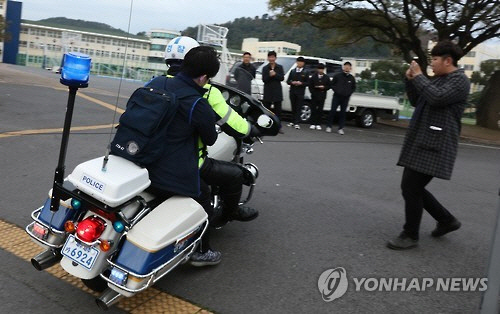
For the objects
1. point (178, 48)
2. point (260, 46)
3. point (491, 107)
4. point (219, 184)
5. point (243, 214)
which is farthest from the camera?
point (260, 46)

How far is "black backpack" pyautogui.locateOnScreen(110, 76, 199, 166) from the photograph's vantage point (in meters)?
2.77

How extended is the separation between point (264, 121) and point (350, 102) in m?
10.9

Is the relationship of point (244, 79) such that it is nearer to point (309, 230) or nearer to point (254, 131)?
point (254, 131)

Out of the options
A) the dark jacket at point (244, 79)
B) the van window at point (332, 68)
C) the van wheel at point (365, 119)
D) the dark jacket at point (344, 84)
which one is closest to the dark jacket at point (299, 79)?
the dark jacket at point (344, 84)

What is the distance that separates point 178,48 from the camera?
3.45 meters

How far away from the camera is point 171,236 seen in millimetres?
2691

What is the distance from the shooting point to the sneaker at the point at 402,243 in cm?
409

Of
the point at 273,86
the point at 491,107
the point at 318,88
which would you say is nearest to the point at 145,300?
the point at 273,86

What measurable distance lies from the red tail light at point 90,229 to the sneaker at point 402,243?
264 centimetres

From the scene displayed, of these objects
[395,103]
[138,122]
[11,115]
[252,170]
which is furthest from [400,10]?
[138,122]

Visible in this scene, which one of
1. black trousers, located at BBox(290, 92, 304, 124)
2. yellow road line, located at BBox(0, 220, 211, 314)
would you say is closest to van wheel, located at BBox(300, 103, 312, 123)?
black trousers, located at BBox(290, 92, 304, 124)

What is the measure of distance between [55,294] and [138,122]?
1313 mm

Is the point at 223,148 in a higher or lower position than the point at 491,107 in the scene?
lower

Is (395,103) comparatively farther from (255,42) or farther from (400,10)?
(255,42)
